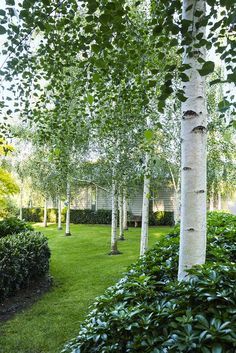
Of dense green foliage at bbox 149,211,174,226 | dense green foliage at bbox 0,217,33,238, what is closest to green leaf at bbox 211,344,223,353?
dense green foliage at bbox 0,217,33,238

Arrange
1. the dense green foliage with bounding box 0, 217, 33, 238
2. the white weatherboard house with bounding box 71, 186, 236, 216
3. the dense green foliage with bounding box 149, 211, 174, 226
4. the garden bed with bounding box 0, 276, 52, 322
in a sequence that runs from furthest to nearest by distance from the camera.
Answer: the white weatherboard house with bounding box 71, 186, 236, 216 → the dense green foliage with bounding box 149, 211, 174, 226 → the dense green foliage with bounding box 0, 217, 33, 238 → the garden bed with bounding box 0, 276, 52, 322

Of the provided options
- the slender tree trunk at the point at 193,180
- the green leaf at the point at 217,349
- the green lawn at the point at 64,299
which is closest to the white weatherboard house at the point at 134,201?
the green lawn at the point at 64,299

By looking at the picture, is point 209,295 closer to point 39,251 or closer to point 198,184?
point 198,184

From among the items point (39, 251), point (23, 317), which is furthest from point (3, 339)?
point (39, 251)

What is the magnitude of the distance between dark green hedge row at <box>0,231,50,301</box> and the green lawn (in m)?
0.52

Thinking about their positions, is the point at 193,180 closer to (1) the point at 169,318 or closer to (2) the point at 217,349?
(1) the point at 169,318

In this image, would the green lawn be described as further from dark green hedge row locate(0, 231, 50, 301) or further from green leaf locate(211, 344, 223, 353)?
green leaf locate(211, 344, 223, 353)

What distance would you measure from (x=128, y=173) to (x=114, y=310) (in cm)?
827

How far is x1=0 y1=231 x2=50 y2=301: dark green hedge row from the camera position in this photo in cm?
603

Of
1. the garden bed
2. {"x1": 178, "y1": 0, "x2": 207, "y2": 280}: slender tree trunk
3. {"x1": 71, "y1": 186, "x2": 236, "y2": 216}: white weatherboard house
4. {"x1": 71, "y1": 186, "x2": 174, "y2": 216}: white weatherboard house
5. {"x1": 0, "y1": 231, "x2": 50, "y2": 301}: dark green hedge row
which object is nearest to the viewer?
{"x1": 178, "y1": 0, "x2": 207, "y2": 280}: slender tree trunk

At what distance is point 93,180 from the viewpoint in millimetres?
13328

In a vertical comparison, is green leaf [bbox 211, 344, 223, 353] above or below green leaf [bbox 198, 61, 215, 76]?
below

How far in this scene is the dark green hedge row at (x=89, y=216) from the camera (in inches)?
893

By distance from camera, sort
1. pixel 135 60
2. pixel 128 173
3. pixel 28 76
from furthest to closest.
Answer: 1. pixel 128 173
2. pixel 28 76
3. pixel 135 60
